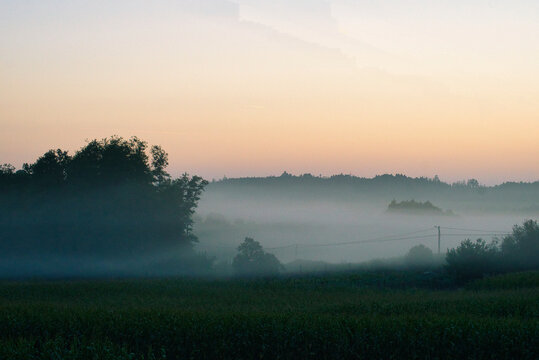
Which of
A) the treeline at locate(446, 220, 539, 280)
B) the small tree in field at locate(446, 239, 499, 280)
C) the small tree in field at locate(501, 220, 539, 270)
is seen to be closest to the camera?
the small tree in field at locate(446, 239, 499, 280)

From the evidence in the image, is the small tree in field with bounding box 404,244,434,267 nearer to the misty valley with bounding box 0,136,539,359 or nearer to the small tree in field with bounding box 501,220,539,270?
the misty valley with bounding box 0,136,539,359

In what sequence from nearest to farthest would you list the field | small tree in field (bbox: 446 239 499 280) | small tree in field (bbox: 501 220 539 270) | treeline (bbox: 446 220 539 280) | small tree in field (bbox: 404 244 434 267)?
the field → small tree in field (bbox: 446 239 499 280) → treeline (bbox: 446 220 539 280) → small tree in field (bbox: 501 220 539 270) → small tree in field (bbox: 404 244 434 267)

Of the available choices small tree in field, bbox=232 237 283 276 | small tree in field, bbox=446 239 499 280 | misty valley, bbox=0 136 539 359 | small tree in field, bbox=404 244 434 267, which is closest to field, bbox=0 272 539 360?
misty valley, bbox=0 136 539 359

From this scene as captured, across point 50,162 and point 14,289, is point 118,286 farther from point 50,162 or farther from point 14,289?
point 50,162

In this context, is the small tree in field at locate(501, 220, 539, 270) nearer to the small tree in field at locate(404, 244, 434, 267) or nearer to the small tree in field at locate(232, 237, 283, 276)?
the small tree in field at locate(404, 244, 434, 267)

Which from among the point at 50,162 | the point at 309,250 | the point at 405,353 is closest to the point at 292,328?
the point at 405,353

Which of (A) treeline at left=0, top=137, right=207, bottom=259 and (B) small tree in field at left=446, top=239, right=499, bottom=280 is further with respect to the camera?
(A) treeline at left=0, top=137, right=207, bottom=259

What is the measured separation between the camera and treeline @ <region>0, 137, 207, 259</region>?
208 ft

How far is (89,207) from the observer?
63.3m

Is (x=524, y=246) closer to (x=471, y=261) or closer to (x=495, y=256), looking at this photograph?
(x=495, y=256)

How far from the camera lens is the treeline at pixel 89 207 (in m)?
63.3

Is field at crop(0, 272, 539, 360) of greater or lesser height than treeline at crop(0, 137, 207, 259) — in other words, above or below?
below

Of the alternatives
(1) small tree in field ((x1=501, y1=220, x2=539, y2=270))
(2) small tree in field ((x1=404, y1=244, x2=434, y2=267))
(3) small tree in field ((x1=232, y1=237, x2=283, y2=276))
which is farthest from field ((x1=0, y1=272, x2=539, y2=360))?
(2) small tree in field ((x1=404, y1=244, x2=434, y2=267))

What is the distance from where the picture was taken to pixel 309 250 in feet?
495
